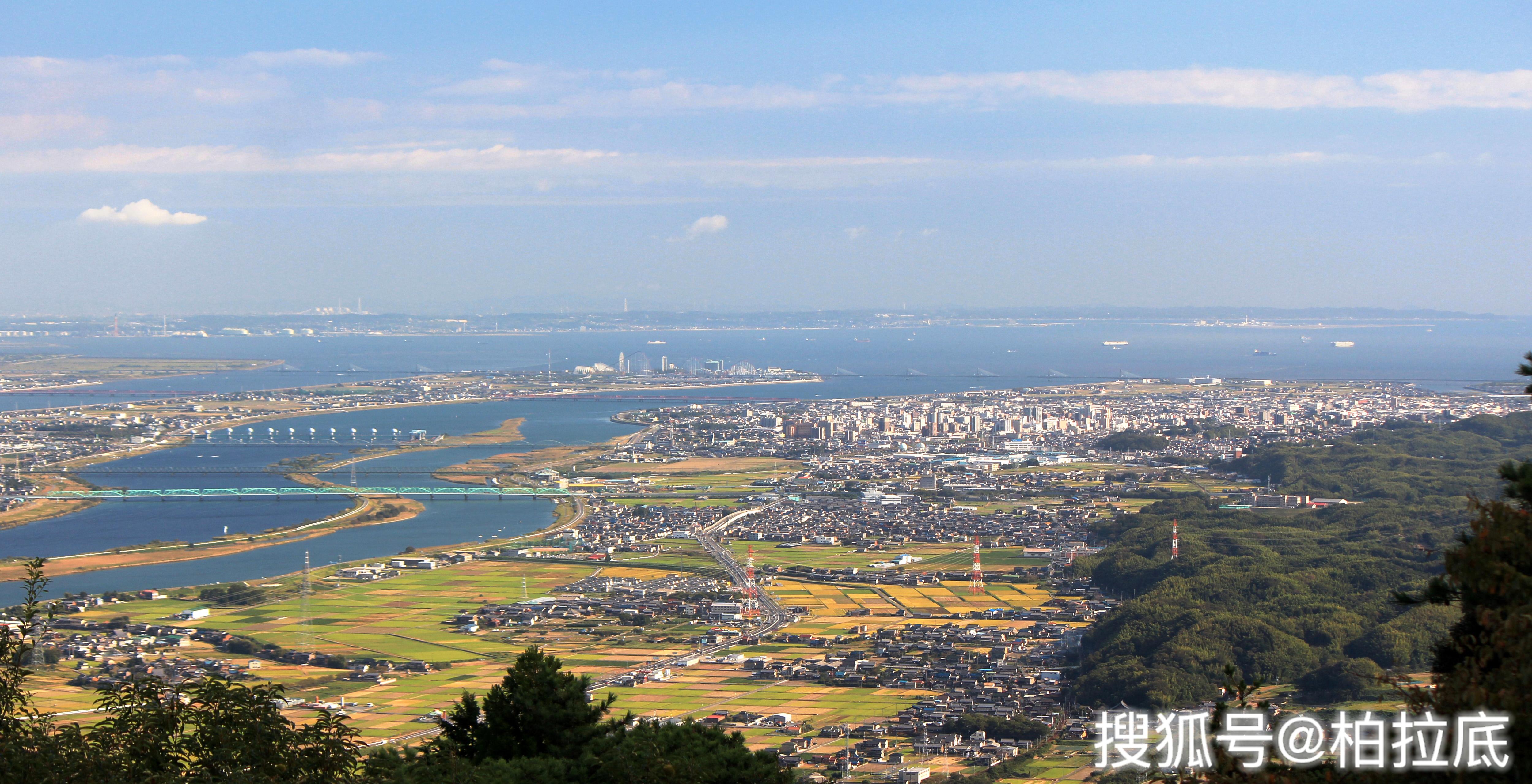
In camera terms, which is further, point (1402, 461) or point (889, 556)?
point (1402, 461)

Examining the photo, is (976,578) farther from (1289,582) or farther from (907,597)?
(1289,582)

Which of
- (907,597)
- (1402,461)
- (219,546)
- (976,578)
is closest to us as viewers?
(907,597)

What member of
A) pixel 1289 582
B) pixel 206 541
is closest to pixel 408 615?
pixel 206 541

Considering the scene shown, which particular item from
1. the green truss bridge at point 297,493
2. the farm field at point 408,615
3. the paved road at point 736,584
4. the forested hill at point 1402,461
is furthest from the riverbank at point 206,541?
the forested hill at point 1402,461

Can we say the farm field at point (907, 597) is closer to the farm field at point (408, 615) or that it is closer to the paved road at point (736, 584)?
the paved road at point (736, 584)

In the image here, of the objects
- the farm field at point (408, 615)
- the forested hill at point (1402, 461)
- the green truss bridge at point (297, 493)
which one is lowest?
the farm field at point (408, 615)

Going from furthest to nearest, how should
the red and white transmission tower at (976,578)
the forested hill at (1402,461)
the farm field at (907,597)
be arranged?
the forested hill at (1402,461) → the red and white transmission tower at (976,578) → the farm field at (907,597)

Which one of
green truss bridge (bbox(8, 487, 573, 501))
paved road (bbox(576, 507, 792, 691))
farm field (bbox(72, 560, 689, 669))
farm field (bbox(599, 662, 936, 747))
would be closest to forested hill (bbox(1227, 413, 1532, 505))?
paved road (bbox(576, 507, 792, 691))

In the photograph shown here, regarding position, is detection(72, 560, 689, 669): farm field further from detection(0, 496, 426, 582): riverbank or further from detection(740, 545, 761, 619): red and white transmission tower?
detection(0, 496, 426, 582): riverbank
